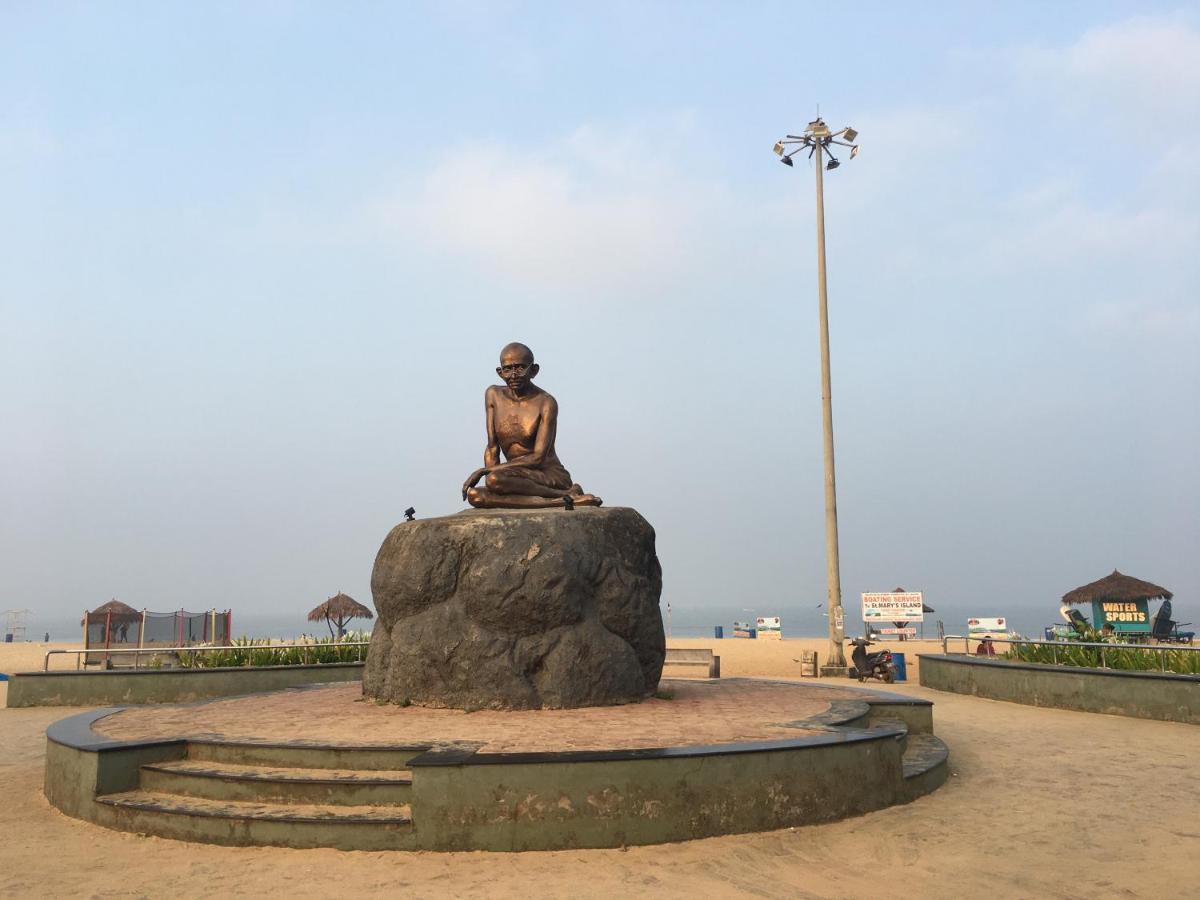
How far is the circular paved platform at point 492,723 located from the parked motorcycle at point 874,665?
772 cm

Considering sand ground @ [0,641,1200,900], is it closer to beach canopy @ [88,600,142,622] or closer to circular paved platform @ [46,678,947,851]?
circular paved platform @ [46,678,947,851]

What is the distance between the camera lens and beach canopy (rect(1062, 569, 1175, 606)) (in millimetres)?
29531

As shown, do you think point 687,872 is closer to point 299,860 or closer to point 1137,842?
point 299,860

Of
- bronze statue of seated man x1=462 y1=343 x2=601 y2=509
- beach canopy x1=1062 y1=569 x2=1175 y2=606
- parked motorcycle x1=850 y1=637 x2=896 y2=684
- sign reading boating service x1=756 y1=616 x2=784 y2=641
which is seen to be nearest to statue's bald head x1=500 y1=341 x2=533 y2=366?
bronze statue of seated man x1=462 y1=343 x2=601 y2=509

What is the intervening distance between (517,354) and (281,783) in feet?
21.1

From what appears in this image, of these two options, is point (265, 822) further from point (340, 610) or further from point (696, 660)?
point (340, 610)

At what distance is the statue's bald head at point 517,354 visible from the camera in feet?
38.4

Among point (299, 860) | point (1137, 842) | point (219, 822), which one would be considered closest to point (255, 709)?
point (219, 822)

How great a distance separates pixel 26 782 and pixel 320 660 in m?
7.91

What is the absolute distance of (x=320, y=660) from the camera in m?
16.5

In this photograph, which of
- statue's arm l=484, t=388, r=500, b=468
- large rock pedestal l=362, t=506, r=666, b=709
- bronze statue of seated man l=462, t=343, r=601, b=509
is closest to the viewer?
large rock pedestal l=362, t=506, r=666, b=709

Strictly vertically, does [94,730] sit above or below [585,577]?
below

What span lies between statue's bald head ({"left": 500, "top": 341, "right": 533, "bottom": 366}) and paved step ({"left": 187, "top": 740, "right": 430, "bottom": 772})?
5878 millimetres

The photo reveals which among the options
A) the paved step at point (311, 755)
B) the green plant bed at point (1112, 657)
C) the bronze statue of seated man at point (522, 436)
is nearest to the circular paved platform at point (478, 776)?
the paved step at point (311, 755)
